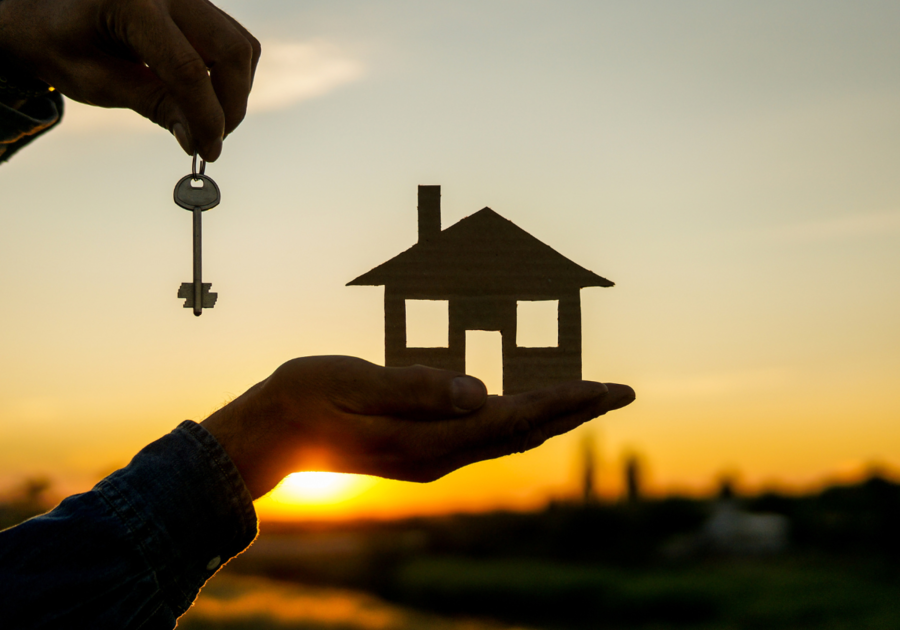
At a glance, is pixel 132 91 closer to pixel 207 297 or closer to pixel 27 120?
pixel 27 120

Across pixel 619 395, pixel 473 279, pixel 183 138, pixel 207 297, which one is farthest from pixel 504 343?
pixel 183 138

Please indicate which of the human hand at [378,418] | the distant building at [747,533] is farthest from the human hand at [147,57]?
the distant building at [747,533]

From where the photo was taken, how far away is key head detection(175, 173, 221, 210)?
3484 mm

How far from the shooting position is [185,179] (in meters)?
3.52

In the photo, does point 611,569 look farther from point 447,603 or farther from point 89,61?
point 89,61

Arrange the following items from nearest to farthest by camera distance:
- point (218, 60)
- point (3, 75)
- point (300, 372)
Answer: point (300, 372) < point (218, 60) < point (3, 75)

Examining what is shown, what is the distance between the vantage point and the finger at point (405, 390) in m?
2.77

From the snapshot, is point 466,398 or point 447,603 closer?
point 466,398

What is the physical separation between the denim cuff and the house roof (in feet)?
4.41

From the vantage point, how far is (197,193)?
3.51 meters

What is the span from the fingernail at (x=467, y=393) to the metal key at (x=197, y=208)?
4.20ft

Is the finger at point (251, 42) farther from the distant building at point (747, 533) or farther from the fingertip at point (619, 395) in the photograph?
the distant building at point (747, 533)

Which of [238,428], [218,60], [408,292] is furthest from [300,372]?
[218,60]

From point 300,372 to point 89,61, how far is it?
5.74 ft
